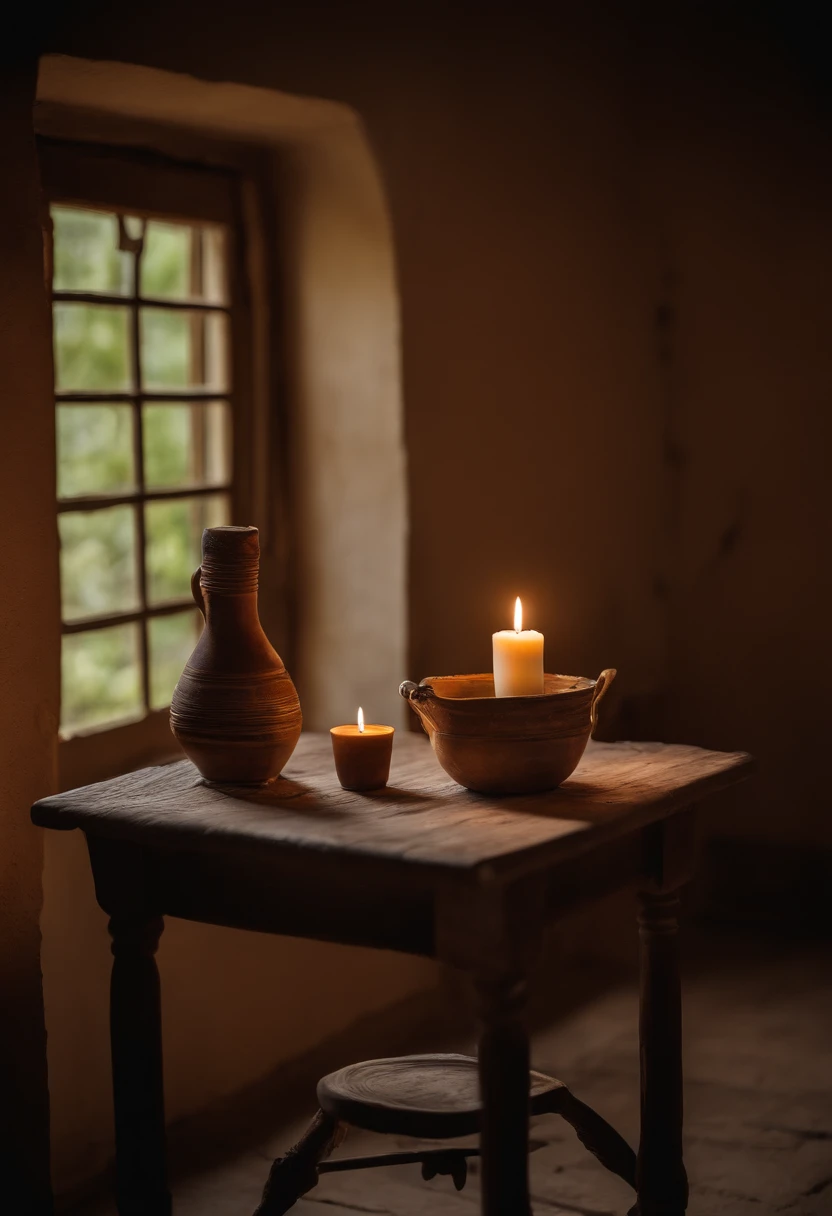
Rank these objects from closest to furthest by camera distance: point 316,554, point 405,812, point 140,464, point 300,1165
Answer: point 405,812
point 300,1165
point 140,464
point 316,554

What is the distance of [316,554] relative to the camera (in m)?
3.02

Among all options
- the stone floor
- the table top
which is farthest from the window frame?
the stone floor

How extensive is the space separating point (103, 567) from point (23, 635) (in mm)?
1190

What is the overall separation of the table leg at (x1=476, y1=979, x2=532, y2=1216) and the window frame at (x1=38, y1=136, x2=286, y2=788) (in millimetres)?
1091

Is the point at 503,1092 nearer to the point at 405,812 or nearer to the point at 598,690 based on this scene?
the point at 405,812

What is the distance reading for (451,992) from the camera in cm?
320

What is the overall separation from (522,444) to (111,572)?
93 centimetres

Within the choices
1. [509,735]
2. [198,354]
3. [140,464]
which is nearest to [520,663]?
[509,735]

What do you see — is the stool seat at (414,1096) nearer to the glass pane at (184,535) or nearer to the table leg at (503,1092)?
the table leg at (503,1092)

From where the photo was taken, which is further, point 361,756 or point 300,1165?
point 300,1165

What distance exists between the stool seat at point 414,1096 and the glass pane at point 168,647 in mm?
886

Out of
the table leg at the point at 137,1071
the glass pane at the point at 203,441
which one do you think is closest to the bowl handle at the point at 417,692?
the table leg at the point at 137,1071

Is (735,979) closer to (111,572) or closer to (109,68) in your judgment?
(111,572)

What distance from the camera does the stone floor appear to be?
95.4 inches
